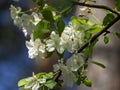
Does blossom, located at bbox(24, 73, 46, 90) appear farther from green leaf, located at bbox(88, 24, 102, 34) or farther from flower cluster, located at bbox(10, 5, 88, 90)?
green leaf, located at bbox(88, 24, 102, 34)

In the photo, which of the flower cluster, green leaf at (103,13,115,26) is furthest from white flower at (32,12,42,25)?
green leaf at (103,13,115,26)

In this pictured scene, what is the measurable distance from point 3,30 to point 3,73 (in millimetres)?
370

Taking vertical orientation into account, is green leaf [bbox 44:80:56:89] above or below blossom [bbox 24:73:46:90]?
below

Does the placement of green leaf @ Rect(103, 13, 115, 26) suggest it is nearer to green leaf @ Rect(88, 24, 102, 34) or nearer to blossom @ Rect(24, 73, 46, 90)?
green leaf @ Rect(88, 24, 102, 34)

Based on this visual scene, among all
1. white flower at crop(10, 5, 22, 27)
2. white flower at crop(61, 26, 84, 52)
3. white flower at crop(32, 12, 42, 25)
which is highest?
white flower at crop(10, 5, 22, 27)

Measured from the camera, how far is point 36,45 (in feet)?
2.30

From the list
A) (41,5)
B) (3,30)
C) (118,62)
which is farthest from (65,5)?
(3,30)

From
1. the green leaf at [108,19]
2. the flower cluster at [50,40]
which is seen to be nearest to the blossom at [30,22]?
the flower cluster at [50,40]

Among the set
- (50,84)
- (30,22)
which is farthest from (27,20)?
(50,84)

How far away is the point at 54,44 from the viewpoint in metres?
0.68

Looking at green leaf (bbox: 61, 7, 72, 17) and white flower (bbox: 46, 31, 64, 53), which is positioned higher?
green leaf (bbox: 61, 7, 72, 17)

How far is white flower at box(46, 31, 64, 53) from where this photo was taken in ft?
2.24

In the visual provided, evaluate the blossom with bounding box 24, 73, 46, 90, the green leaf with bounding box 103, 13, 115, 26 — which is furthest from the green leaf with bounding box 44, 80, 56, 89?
the green leaf with bounding box 103, 13, 115, 26

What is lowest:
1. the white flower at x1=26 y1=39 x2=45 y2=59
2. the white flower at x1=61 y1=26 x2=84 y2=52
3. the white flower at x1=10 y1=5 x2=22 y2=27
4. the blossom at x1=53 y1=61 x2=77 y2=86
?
the blossom at x1=53 y1=61 x2=77 y2=86
